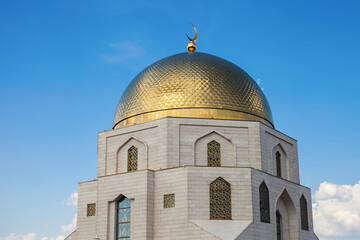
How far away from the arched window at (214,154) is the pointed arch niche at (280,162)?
8.61 feet

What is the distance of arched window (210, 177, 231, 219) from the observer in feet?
53.1

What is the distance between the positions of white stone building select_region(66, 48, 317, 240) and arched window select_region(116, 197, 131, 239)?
0.04 metres

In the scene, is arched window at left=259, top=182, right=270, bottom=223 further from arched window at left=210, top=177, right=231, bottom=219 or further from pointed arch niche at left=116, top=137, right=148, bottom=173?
pointed arch niche at left=116, top=137, right=148, bottom=173

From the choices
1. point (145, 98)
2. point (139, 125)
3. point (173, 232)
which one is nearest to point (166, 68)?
point (145, 98)

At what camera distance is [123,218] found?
17.2 meters

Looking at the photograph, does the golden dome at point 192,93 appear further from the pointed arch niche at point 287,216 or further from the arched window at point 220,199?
the pointed arch niche at point 287,216

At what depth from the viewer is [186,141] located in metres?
18.0

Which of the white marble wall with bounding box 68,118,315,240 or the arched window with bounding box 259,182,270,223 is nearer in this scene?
the white marble wall with bounding box 68,118,315,240

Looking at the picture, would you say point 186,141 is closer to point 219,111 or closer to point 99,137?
point 219,111

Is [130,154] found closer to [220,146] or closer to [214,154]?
[214,154]

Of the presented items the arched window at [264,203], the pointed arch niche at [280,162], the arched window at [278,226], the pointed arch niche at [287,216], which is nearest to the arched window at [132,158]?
the arched window at [264,203]

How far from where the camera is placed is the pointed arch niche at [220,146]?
58.7 ft

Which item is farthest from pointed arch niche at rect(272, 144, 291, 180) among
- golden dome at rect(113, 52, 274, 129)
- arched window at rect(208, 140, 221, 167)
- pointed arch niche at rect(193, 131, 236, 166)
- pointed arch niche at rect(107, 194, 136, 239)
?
pointed arch niche at rect(107, 194, 136, 239)

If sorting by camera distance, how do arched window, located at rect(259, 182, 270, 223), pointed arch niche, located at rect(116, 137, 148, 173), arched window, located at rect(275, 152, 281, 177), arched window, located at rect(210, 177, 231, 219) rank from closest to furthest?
arched window, located at rect(210, 177, 231, 219) → arched window, located at rect(259, 182, 270, 223) → pointed arch niche, located at rect(116, 137, 148, 173) → arched window, located at rect(275, 152, 281, 177)
